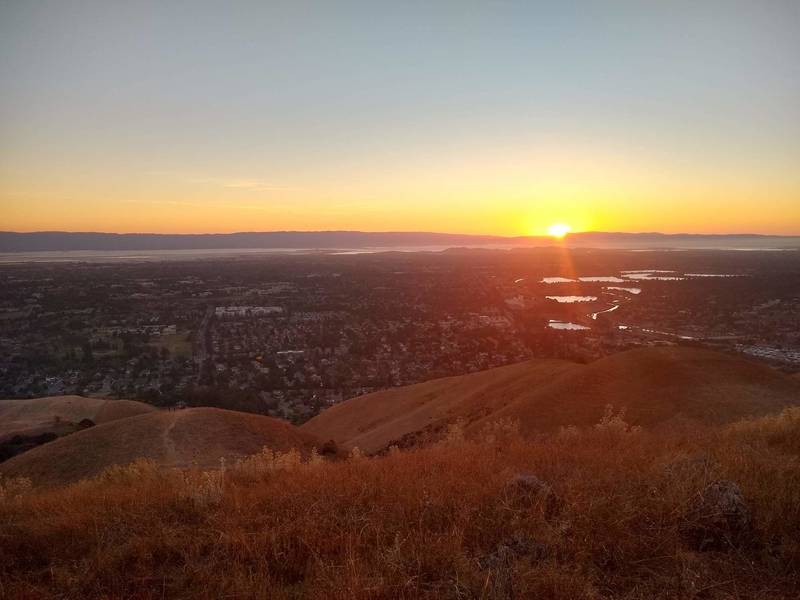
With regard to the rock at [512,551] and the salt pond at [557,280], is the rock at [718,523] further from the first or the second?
the salt pond at [557,280]

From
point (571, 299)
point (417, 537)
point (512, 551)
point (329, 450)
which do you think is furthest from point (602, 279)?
point (417, 537)

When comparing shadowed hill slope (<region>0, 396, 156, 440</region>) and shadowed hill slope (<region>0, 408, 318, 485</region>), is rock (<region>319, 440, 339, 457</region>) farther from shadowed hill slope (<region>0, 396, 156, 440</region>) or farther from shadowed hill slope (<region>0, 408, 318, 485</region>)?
shadowed hill slope (<region>0, 396, 156, 440</region>)

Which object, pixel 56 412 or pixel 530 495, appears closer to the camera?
pixel 530 495

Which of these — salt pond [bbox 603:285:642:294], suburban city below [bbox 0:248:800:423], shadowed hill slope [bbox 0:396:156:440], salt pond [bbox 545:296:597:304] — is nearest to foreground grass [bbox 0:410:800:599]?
shadowed hill slope [bbox 0:396:156:440]

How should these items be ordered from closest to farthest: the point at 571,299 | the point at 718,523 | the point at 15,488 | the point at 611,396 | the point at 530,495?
the point at 718,523, the point at 530,495, the point at 15,488, the point at 611,396, the point at 571,299

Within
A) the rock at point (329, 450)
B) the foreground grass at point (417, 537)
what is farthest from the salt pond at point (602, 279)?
the foreground grass at point (417, 537)

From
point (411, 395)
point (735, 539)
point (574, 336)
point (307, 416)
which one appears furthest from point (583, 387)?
point (574, 336)

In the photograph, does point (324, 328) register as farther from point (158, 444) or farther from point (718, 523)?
point (718, 523)

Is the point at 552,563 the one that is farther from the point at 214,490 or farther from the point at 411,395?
the point at 411,395
